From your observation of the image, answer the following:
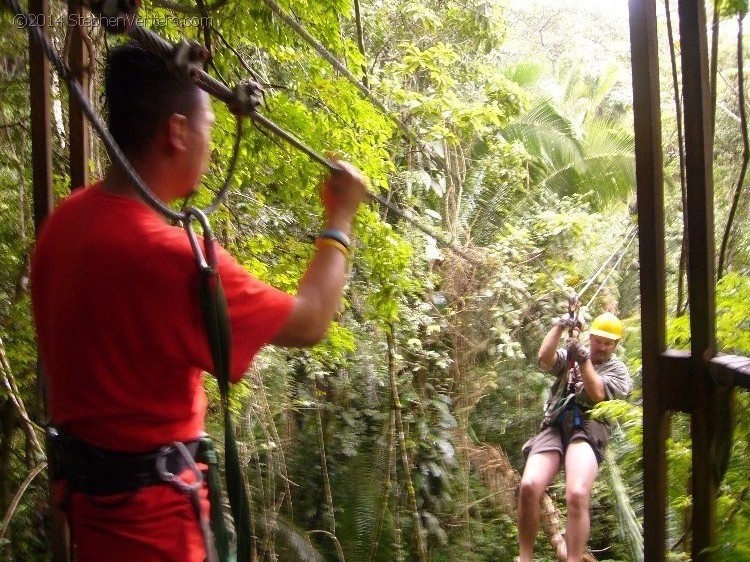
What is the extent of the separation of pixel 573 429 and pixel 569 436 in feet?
0.18

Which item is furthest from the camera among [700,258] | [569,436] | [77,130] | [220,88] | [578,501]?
[569,436]

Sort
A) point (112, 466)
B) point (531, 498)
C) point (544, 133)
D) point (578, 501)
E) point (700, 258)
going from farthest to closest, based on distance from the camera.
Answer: point (544, 133) → point (531, 498) → point (578, 501) → point (700, 258) → point (112, 466)

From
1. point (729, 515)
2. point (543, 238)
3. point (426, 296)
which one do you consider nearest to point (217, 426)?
point (426, 296)

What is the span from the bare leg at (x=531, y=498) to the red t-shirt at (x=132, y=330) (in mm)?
3262

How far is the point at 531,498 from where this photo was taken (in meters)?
4.18

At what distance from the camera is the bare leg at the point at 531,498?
4170mm

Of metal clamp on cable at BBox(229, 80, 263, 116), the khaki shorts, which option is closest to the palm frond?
the khaki shorts

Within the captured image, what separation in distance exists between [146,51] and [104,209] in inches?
12.6

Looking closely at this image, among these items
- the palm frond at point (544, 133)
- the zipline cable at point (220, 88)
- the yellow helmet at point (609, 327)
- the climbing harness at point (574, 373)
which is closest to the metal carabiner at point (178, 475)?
the zipline cable at point (220, 88)

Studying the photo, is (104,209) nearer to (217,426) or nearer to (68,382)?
(68,382)

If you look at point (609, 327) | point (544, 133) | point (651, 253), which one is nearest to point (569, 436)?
point (609, 327)

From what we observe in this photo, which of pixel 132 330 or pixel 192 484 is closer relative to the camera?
pixel 132 330

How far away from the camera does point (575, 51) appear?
386 inches

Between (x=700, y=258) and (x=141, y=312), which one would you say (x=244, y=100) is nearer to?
(x=141, y=312)
